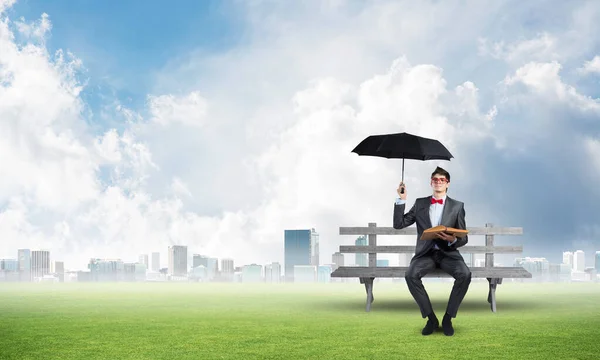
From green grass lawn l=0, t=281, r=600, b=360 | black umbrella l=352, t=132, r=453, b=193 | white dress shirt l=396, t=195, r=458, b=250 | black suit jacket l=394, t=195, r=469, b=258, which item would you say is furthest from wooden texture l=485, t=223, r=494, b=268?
white dress shirt l=396, t=195, r=458, b=250

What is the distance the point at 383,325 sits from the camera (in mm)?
8914

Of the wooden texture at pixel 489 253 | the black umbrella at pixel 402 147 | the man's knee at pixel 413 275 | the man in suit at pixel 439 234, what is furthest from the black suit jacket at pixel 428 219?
the wooden texture at pixel 489 253

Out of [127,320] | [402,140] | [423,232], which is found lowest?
[127,320]

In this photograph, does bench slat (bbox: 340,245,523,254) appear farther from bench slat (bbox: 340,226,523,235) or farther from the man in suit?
the man in suit

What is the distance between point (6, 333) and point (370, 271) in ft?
18.8

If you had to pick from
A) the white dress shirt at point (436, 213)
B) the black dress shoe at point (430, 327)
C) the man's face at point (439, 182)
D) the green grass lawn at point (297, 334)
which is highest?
the man's face at point (439, 182)

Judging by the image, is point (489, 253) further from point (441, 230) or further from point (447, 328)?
point (447, 328)

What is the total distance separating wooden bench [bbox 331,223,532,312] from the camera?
36.6ft

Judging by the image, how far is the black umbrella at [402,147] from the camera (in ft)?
35.2

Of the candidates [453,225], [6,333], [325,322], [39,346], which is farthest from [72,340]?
[453,225]

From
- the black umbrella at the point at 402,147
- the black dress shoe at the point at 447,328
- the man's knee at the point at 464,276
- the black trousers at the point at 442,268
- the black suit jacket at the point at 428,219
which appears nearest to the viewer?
the black dress shoe at the point at 447,328

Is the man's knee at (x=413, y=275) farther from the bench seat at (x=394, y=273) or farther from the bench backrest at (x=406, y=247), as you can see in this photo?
the bench backrest at (x=406, y=247)

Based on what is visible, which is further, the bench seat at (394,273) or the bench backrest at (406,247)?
the bench backrest at (406,247)

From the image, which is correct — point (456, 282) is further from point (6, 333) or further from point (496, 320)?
point (6, 333)
